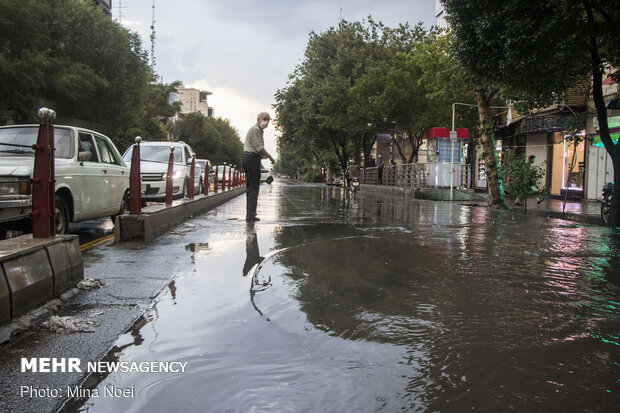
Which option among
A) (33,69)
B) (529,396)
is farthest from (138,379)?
(33,69)

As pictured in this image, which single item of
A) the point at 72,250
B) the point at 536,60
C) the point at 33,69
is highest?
the point at 33,69

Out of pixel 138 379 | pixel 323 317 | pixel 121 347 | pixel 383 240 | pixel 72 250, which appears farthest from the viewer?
pixel 383 240

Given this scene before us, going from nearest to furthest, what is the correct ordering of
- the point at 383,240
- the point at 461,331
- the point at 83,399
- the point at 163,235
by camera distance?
the point at 83,399 < the point at 461,331 < the point at 383,240 < the point at 163,235

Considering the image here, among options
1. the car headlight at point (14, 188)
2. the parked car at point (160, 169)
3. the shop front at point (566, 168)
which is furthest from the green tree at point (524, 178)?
the car headlight at point (14, 188)

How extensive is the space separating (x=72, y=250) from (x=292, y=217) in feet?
23.7

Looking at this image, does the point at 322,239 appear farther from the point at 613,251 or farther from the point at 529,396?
the point at 529,396

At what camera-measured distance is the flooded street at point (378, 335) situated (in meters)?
2.41

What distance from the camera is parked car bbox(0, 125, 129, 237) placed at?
6.33 metres

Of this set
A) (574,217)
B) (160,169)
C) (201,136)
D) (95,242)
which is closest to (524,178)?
(574,217)

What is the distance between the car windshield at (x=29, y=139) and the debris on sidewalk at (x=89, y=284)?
3.78 metres

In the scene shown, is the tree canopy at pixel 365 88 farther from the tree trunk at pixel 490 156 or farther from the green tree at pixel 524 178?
the green tree at pixel 524 178

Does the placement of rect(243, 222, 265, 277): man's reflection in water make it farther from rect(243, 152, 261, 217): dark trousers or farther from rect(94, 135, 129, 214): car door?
rect(94, 135, 129, 214): car door

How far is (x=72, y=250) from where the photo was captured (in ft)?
14.7

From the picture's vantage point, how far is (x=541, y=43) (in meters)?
Answer: 10.8
